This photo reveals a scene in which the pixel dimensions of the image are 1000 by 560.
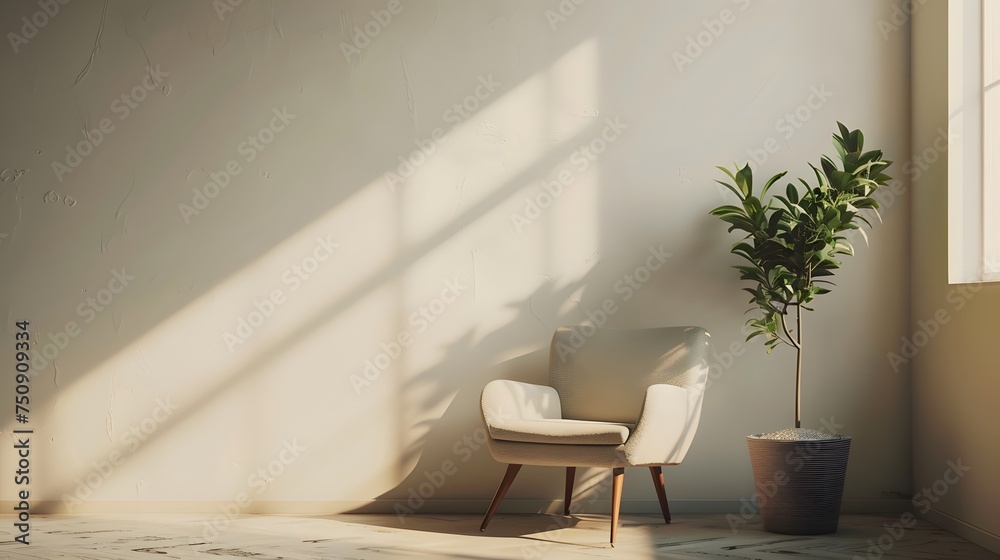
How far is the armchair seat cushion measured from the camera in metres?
2.79

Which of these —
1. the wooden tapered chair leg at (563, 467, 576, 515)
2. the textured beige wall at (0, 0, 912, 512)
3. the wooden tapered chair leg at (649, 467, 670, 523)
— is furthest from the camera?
the textured beige wall at (0, 0, 912, 512)

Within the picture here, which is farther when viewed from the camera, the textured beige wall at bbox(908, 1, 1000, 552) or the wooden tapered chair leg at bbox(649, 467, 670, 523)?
the wooden tapered chair leg at bbox(649, 467, 670, 523)

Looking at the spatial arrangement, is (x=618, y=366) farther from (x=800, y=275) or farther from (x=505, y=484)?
(x=800, y=275)

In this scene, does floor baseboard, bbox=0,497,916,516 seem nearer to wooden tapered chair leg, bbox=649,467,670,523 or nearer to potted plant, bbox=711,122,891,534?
wooden tapered chair leg, bbox=649,467,670,523

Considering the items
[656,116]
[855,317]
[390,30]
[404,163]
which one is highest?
[390,30]

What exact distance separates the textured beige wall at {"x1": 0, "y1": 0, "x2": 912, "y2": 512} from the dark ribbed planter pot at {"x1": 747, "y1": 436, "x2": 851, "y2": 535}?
518 mm

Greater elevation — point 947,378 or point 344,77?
point 344,77

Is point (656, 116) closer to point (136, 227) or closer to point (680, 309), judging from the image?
point (680, 309)

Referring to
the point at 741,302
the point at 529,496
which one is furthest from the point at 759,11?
the point at 529,496

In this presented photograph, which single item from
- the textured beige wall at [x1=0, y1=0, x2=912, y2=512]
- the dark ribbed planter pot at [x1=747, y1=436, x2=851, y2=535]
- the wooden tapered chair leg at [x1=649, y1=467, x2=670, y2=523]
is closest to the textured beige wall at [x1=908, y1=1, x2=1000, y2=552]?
the textured beige wall at [x1=0, y1=0, x2=912, y2=512]

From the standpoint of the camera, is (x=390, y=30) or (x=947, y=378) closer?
(x=947, y=378)

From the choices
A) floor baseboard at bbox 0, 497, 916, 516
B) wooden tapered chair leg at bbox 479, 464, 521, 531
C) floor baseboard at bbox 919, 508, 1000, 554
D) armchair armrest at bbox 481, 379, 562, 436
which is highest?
armchair armrest at bbox 481, 379, 562, 436

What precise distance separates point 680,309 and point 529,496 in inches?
41.9

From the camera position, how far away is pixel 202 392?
11.9 ft
